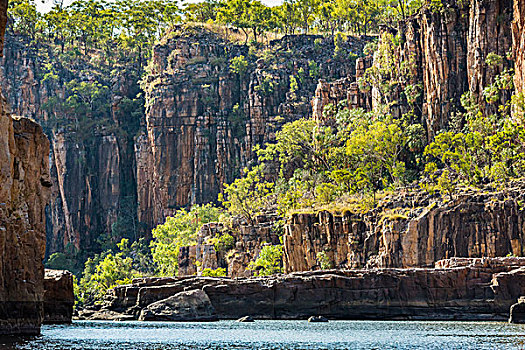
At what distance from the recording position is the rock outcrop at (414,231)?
91250mm

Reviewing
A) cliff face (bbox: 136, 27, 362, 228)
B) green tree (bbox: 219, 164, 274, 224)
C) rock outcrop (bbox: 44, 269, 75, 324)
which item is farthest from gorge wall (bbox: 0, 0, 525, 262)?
rock outcrop (bbox: 44, 269, 75, 324)

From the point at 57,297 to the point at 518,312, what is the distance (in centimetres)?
4114

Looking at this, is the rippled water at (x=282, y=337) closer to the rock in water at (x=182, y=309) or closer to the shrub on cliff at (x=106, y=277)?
the rock in water at (x=182, y=309)

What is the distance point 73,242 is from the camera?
158m

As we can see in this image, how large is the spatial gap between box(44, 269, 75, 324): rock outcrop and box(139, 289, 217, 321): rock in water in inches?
309

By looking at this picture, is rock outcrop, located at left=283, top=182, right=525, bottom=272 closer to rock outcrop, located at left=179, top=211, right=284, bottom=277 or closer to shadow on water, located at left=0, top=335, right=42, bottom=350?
rock outcrop, located at left=179, top=211, right=284, bottom=277


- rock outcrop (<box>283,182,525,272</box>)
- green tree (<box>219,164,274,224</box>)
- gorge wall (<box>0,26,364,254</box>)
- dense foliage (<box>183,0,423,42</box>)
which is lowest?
rock outcrop (<box>283,182,525,272</box>)

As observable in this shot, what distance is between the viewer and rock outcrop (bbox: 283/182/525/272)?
9125cm

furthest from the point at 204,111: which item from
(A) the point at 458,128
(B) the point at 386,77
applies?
(A) the point at 458,128

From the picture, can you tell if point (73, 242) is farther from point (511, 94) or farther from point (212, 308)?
point (511, 94)

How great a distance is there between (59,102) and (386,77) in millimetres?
Answer: 69119

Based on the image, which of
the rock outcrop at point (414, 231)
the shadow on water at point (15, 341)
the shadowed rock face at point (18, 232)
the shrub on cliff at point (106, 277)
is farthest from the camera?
the shrub on cliff at point (106, 277)

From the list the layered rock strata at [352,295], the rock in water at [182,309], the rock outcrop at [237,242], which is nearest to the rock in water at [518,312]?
the layered rock strata at [352,295]

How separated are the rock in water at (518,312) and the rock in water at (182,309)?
95.6ft
